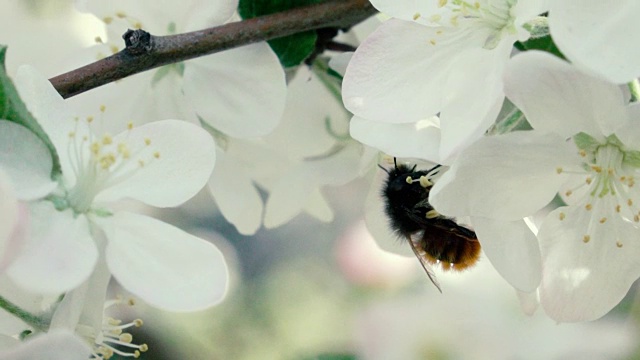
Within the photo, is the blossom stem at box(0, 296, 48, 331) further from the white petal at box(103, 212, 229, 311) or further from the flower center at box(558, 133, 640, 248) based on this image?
the flower center at box(558, 133, 640, 248)

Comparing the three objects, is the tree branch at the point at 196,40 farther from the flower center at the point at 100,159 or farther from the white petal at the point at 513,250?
the white petal at the point at 513,250

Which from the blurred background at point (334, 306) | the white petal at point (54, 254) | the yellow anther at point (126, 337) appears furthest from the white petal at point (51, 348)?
the blurred background at point (334, 306)

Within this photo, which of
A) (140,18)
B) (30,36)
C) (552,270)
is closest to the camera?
(552,270)

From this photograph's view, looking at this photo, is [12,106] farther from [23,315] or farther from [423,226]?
[423,226]

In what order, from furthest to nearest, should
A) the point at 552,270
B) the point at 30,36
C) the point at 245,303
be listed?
the point at 245,303 < the point at 30,36 < the point at 552,270

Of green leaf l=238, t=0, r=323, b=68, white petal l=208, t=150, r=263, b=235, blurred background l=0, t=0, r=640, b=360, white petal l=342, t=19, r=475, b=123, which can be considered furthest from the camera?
blurred background l=0, t=0, r=640, b=360

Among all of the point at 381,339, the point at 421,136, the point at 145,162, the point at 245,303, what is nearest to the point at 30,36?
the point at 145,162

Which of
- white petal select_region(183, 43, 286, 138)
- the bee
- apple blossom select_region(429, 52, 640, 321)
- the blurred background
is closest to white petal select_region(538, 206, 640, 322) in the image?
apple blossom select_region(429, 52, 640, 321)

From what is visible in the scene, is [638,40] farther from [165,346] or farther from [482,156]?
[165,346]
